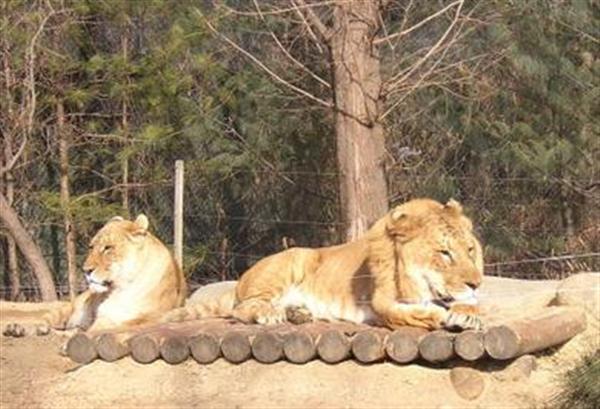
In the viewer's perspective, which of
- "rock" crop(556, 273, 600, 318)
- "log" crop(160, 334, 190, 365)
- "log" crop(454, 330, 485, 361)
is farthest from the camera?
"rock" crop(556, 273, 600, 318)

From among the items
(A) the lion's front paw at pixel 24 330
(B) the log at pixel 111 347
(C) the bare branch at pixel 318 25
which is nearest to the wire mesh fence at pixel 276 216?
(C) the bare branch at pixel 318 25

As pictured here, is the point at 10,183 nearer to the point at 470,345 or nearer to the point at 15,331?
the point at 15,331

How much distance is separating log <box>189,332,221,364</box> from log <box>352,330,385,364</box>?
0.74 meters

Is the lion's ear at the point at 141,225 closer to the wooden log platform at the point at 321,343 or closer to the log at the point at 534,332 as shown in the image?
the wooden log platform at the point at 321,343

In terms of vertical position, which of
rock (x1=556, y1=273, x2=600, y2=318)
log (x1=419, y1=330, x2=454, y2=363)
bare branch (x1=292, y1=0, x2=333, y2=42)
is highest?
bare branch (x1=292, y1=0, x2=333, y2=42)

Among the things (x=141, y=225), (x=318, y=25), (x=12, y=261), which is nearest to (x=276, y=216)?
Result: (x=12, y=261)

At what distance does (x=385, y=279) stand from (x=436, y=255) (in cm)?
41

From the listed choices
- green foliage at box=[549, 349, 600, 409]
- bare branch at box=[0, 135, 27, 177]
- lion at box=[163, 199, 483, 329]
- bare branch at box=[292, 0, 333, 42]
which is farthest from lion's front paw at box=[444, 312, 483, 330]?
bare branch at box=[0, 135, 27, 177]

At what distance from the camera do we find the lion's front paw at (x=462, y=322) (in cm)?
608

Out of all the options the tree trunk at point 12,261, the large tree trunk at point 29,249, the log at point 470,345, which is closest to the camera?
the log at point 470,345

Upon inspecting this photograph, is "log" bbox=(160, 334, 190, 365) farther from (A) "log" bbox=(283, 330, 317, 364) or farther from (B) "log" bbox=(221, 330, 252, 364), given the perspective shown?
(A) "log" bbox=(283, 330, 317, 364)

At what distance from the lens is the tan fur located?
7.64m

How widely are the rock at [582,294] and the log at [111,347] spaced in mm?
2666

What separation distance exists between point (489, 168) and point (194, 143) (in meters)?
3.16
